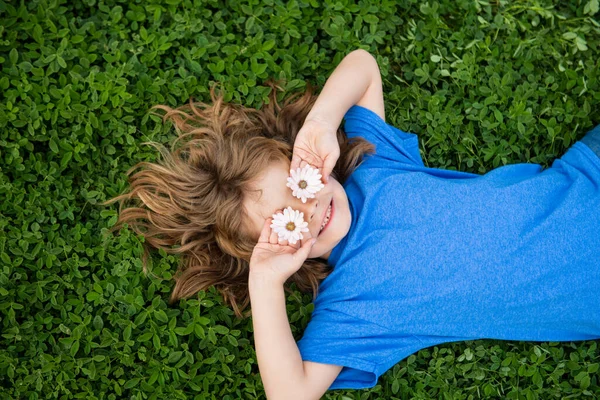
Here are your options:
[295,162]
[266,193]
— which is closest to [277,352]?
[266,193]

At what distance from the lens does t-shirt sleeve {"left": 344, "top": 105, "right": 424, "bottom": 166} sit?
3.57m

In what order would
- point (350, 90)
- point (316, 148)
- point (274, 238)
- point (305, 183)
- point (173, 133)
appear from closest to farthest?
point (305, 183) < point (274, 238) < point (316, 148) < point (350, 90) < point (173, 133)

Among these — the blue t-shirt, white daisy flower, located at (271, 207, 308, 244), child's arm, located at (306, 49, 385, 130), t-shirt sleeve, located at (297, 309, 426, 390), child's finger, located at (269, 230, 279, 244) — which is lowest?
t-shirt sleeve, located at (297, 309, 426, 390)

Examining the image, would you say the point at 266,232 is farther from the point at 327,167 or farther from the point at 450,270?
the point at 450,270

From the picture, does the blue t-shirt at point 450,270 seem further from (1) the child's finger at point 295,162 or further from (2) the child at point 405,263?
(1) the child's finger at point 295,162

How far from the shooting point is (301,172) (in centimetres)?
301

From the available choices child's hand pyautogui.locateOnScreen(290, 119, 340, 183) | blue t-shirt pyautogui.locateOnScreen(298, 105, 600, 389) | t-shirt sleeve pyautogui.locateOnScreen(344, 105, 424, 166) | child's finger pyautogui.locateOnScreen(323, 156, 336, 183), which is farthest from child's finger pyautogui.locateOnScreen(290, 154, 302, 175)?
t-shirt sleeve pyautogui.locateOnScreen(344, 105, 424, 166)

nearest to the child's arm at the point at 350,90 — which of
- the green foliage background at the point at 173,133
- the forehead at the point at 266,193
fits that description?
the green foliage background at the point at 173,133

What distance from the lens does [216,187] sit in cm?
322

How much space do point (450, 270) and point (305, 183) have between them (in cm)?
89

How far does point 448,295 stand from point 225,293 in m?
1.20

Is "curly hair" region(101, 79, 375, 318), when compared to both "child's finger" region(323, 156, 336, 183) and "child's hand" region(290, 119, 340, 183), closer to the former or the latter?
"child's hand" region(290, 119, 340, 183)

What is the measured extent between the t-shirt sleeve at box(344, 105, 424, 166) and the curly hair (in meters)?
0.07

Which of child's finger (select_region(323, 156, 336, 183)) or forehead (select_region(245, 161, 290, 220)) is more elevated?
child's finger (select_region(323, 156, 336, 183))
